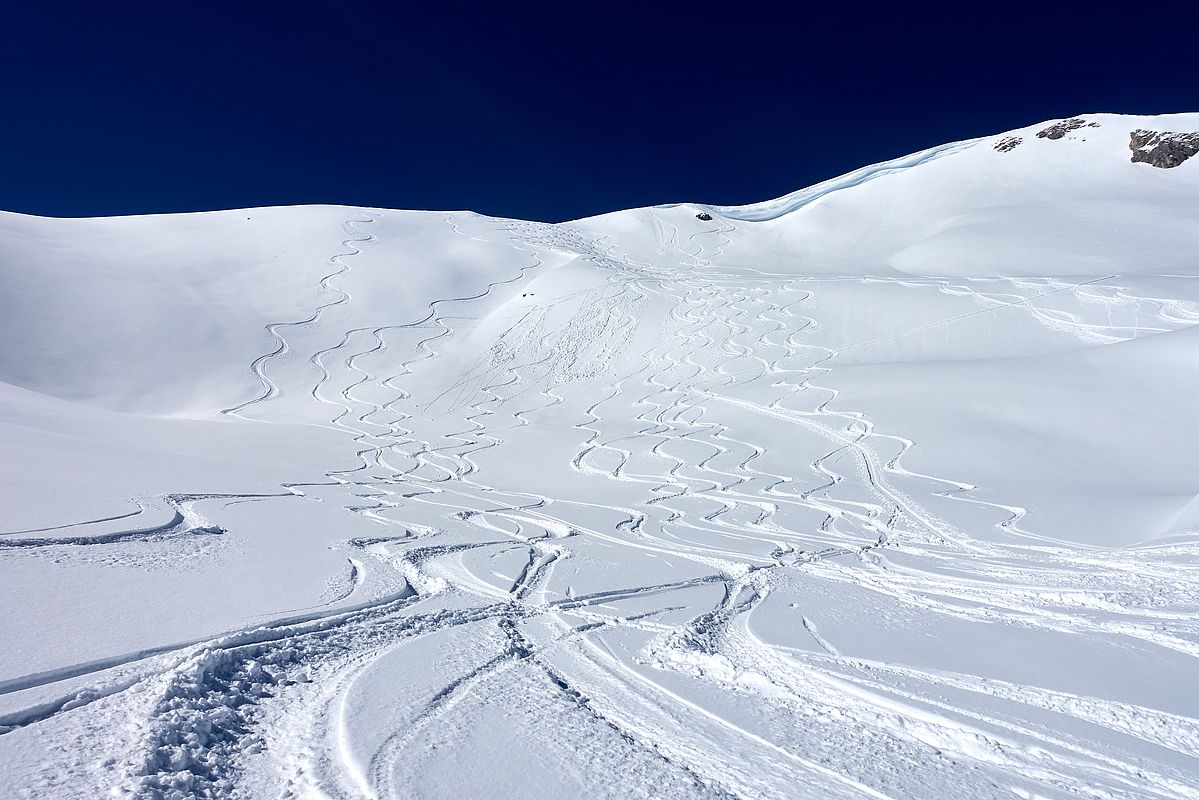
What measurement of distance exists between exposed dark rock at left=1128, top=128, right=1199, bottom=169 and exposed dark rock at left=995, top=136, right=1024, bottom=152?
6.80 m

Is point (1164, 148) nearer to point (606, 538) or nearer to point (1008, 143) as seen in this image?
point (1008, 143)

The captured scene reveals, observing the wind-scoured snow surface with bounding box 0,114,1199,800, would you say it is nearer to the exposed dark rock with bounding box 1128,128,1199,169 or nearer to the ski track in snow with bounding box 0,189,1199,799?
Result: the ski track in snow with bounding box 0,189,1199,799

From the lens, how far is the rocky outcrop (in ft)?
158

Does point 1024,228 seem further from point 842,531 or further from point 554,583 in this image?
point 554,583

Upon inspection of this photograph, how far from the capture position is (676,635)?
13.4 feet

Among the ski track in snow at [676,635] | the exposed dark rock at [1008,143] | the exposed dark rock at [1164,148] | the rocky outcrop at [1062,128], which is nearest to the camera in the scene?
the ski track in snow at [676,635]

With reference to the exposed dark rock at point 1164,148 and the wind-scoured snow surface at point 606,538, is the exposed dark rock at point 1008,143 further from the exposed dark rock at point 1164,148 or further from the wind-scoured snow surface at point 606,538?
the wind-scoured snow surface at point 606,538

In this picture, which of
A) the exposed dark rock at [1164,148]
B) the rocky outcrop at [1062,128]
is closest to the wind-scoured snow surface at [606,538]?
the exposed dark rock at [1164,148]

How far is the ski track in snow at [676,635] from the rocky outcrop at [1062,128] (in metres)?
49.2

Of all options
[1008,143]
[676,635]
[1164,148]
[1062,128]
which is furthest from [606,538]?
[1062,128]

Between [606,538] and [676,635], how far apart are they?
2.97 metres

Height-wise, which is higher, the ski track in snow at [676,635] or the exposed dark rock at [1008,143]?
the exposed dark rock at [1008,143]

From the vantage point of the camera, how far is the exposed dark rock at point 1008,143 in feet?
156

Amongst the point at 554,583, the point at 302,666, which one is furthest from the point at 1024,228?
the point at 302,666
